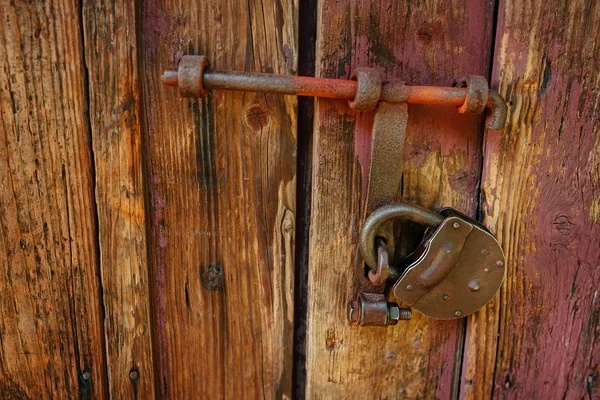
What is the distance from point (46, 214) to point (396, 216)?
561 millimetres

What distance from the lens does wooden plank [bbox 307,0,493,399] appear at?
2.08 feet

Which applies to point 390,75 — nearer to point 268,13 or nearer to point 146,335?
point 268,13

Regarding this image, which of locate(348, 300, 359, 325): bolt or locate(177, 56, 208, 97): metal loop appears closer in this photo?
locate(177, 56, 208, 97): metal loop

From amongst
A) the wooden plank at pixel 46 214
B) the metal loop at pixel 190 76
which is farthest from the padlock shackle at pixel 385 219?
the wooden plank at pixel 46 214

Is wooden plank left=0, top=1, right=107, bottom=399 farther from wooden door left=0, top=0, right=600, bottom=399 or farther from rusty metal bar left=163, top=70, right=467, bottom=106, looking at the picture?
rusty metal bar left=163, top=70, right=467, bottom=106

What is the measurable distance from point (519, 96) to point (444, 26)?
0.55 ft

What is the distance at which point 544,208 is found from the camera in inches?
27.2

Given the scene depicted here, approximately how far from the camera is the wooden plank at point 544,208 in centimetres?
64

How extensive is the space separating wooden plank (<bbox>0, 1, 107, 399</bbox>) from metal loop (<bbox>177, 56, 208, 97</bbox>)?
185 millimetres

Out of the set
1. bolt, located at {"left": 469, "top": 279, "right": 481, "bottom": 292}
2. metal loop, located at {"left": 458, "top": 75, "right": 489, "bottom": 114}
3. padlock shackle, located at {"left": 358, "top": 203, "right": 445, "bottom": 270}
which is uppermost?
metal loop, located at {"left": 458, "top": 75, "right": 489, "bottom": 114}

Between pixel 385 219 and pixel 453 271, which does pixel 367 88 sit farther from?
pixel 453 271

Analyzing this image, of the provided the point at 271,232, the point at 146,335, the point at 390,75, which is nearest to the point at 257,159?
the point at 271,232

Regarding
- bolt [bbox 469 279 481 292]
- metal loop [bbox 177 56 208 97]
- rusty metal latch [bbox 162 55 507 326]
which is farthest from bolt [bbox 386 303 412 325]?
metal loop [bbox 177 56 208 97]

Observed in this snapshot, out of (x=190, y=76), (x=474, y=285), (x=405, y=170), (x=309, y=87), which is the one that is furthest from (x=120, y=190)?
(x=474, y=285)
